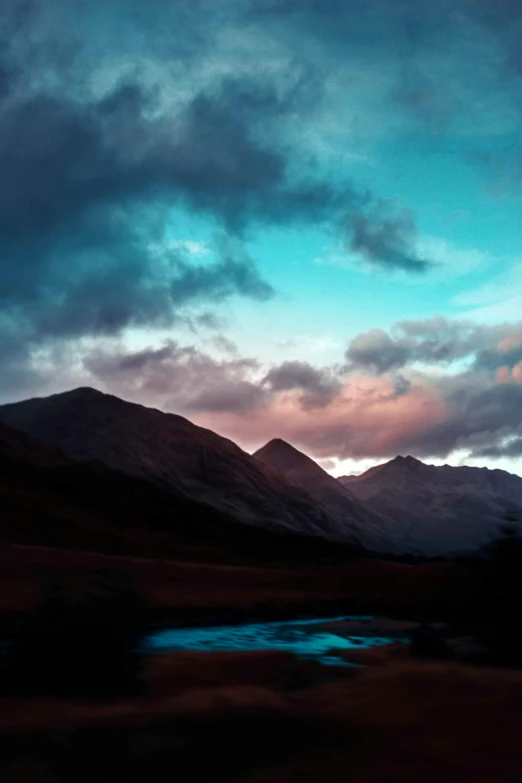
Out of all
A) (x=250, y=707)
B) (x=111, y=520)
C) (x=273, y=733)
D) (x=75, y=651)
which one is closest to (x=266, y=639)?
(x=75, y=651)

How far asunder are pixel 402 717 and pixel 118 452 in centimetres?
18143

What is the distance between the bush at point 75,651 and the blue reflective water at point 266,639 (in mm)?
6831

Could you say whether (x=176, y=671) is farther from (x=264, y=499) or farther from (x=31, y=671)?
(x=264, y=499)

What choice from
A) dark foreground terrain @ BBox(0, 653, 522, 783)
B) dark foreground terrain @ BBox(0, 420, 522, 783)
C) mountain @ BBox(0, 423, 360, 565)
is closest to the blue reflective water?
dark foreground terrain @ BBox(0, 420, 522, 783)

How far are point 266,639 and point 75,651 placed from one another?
14647 mm

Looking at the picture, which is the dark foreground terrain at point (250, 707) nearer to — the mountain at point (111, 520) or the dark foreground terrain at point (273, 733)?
the dark foreground terrain at point (273, 733)

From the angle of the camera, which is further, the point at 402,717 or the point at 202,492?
the point at 202,492

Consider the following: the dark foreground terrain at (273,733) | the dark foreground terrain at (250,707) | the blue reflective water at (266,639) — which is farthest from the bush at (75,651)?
the blue reflective water at (266,639)

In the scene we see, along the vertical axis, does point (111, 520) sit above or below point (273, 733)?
above

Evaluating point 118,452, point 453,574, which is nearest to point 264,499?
point 118,452

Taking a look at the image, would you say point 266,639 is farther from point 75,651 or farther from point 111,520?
point 111,520

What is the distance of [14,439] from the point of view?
123500 millimetres

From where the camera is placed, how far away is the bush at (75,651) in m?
13.3

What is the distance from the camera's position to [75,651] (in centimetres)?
1370
